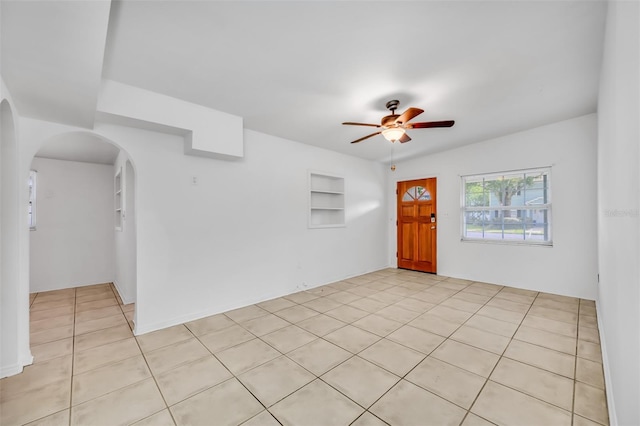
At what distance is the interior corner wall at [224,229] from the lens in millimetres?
2979

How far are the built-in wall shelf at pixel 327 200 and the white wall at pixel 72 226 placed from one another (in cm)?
404

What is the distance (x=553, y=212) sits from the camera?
395 cm

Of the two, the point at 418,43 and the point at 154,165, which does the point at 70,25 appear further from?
the point at 418,43

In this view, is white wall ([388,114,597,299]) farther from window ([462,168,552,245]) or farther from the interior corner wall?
the interior corner wall

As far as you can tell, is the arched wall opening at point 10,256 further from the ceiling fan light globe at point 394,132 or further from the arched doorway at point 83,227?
the ceiling fan light globe at point 394,132

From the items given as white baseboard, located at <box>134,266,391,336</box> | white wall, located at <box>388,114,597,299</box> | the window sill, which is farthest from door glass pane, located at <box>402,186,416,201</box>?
white baseboard, located at <box>134,266,391,336</box>

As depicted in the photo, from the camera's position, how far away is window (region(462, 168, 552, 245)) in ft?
13.5

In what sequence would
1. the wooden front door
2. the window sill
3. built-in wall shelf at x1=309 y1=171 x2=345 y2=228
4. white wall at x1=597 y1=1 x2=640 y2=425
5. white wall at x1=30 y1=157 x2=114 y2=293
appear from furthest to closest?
the wooden front door → built-in wall shelf at x1=309 y1=171 x2=345 y2=228 → white wall at x1=30 y1=157 x2=114 y2=293 → the window sill → white wall at x1=597 y1=1 x2=640 y2=425

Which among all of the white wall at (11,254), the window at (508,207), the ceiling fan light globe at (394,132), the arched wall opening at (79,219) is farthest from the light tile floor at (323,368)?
the ceiling fan light globe at (394,132)

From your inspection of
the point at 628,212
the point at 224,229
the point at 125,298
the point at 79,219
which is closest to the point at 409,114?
the point at 628,212

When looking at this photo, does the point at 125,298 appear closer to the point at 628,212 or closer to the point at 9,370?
the point at 9,370

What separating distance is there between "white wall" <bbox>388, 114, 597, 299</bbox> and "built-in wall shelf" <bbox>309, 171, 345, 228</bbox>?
2065mm

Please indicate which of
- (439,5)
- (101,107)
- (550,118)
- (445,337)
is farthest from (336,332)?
(550,118)

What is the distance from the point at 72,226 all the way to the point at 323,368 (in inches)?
213
